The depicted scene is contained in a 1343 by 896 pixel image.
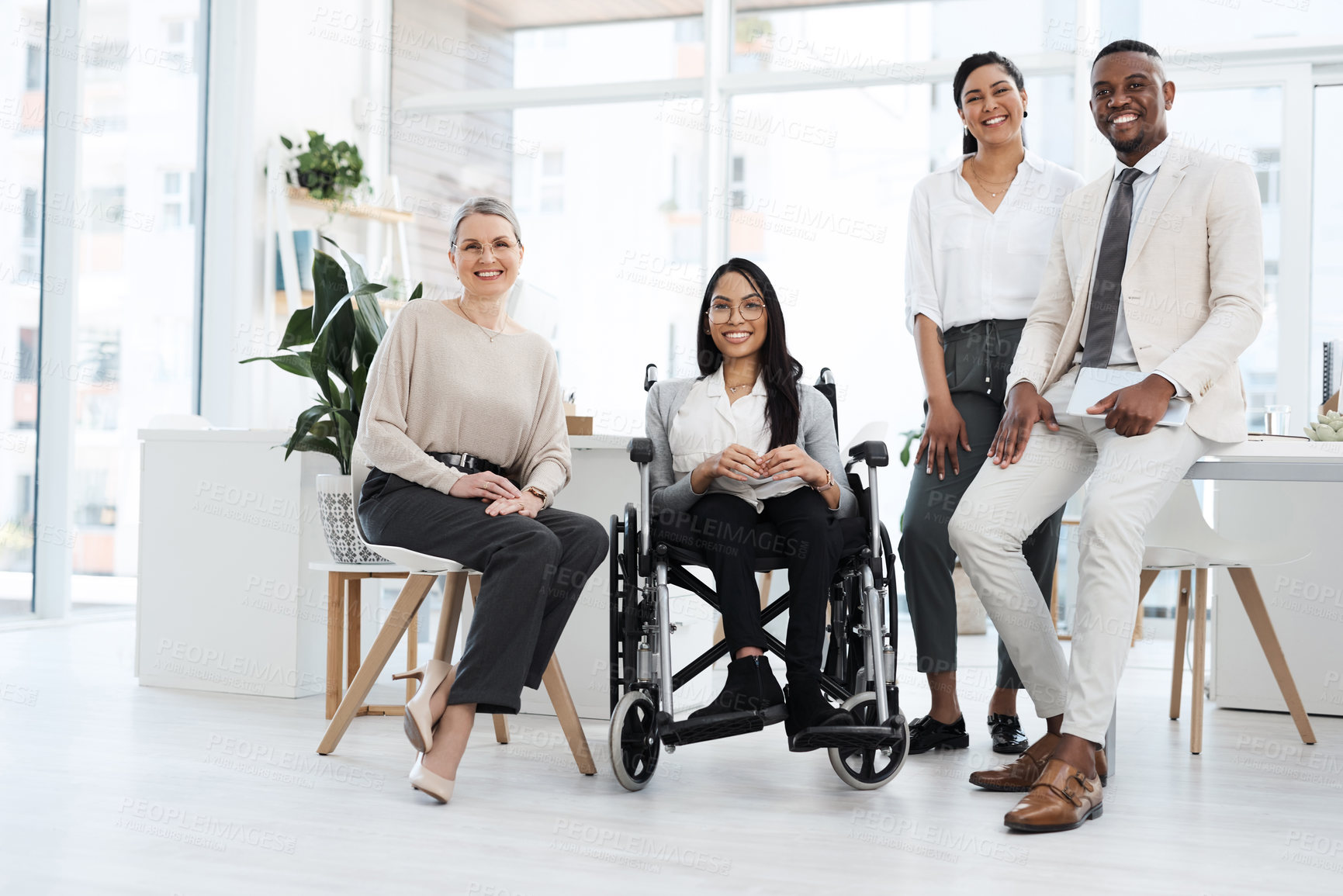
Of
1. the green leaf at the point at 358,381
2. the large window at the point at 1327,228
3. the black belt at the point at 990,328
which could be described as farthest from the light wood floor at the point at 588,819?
the large window at the point at 1327,228

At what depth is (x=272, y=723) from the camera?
2.71m

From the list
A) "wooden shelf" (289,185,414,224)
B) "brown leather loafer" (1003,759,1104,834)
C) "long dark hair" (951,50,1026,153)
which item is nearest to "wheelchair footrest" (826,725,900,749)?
"brown leather loafer" (1003,759,1104,834)

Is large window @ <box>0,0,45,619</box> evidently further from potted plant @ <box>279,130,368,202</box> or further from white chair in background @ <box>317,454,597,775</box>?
white chair in background @ <box>317,454,597,775</box>

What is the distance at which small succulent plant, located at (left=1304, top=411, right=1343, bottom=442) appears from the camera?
A: 2.40 m

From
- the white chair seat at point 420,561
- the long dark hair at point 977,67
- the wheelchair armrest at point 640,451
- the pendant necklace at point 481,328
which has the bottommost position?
the white chair seat at point 420,561

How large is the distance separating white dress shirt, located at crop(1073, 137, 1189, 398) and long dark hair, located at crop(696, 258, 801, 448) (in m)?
0.58

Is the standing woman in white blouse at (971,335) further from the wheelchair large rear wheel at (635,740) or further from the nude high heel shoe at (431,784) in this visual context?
the nude high heel shoe at (431,784)

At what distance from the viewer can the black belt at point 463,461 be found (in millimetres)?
2391

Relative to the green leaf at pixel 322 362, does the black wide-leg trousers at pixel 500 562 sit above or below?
below

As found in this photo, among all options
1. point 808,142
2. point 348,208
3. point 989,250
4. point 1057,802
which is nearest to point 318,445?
point 989,250

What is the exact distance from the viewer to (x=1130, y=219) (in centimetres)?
219

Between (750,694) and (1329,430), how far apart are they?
1356mm

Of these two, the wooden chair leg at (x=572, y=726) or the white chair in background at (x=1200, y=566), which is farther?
the white chair in background at (x=1200, y=566)

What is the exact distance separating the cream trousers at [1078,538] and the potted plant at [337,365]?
139 centimetres
